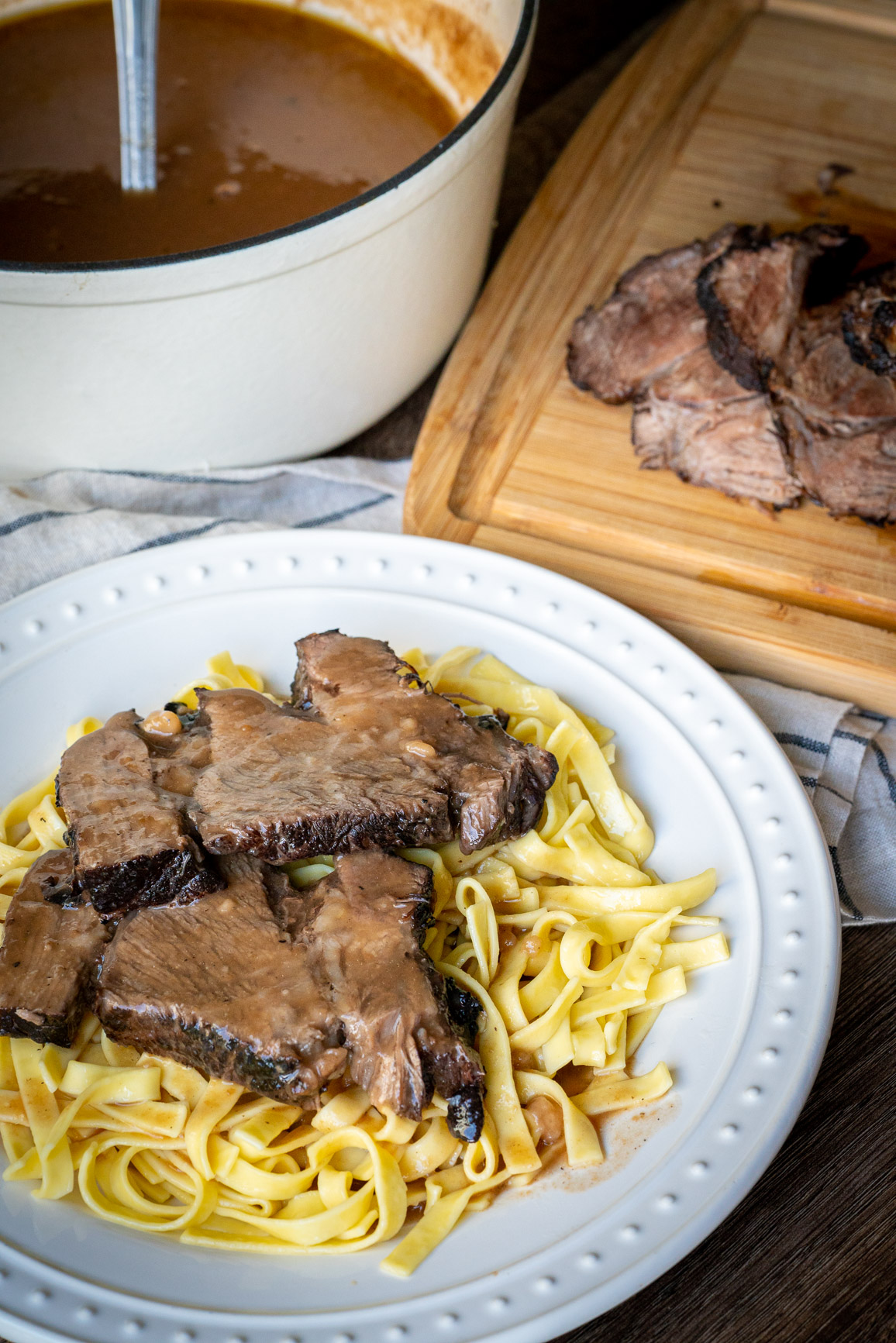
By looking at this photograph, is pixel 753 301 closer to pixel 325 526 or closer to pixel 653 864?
pixel 325 526

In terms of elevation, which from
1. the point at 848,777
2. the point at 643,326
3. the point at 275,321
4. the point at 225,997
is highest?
the point at 275,321

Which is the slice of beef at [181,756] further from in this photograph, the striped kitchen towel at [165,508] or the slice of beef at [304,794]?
the striped kitchen towel at [165,508]

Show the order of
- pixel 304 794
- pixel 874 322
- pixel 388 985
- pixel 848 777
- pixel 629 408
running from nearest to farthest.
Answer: pixel 388 985 < pixel 304 794 < pixel 848 777 < pixel 874 322 < pixel 629 408

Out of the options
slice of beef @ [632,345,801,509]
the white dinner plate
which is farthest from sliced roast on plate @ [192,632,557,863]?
slice of beef @ [632,345,801,509]

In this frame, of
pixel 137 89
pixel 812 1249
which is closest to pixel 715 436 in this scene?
pixel 137 89

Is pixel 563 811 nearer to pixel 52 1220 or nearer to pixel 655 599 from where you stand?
pixel 655 599

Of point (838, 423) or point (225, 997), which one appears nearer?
point (225, 997)

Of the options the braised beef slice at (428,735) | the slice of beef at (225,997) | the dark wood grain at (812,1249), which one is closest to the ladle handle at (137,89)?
the braised beef slice at (428,735)
